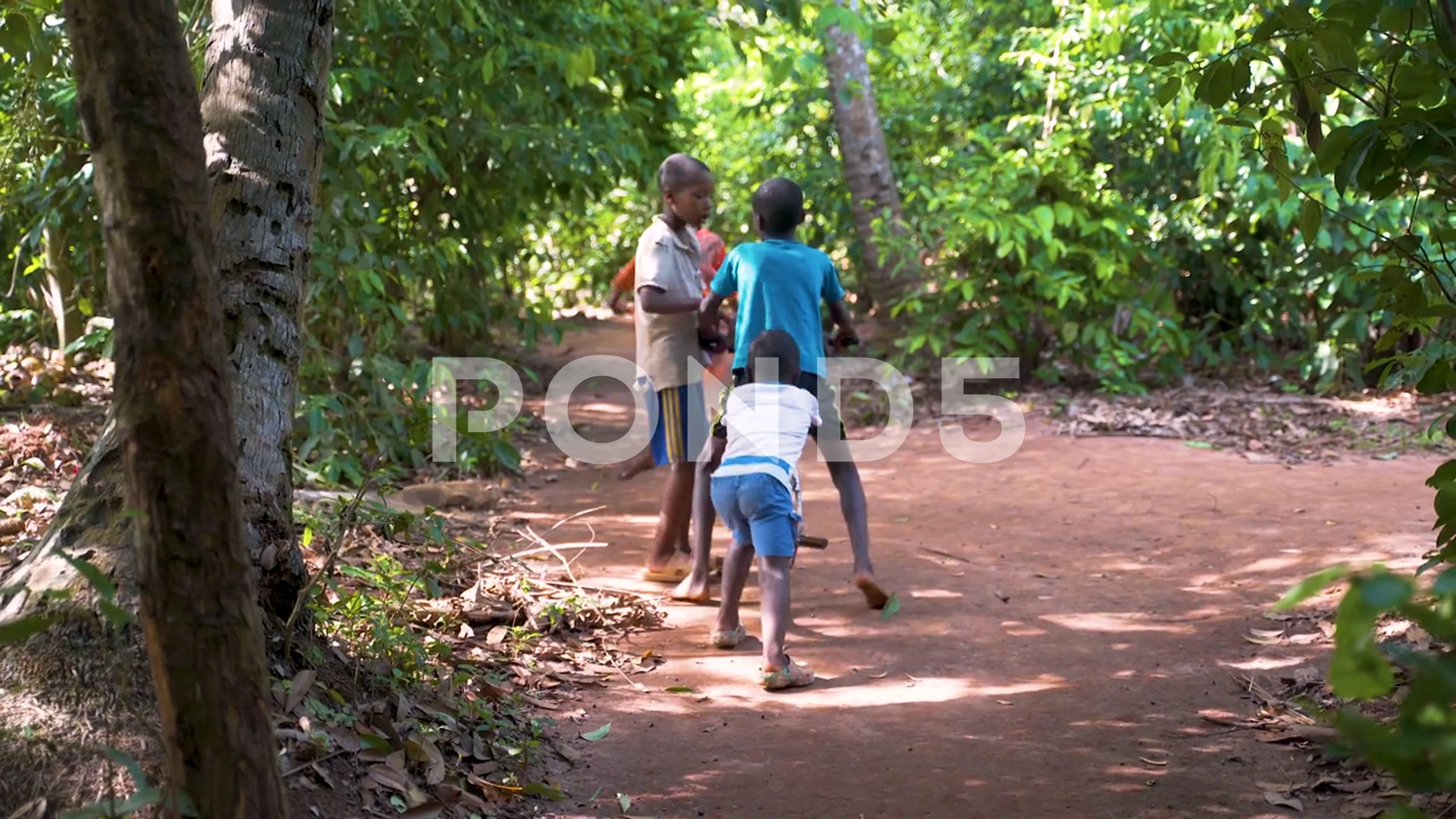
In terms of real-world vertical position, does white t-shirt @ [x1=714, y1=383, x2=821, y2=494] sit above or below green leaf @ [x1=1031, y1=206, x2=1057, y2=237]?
below

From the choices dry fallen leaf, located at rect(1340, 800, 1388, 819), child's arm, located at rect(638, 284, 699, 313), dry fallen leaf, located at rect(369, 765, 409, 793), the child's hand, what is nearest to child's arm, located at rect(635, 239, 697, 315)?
child's arm, located at rect(638, 284, 699, 313)

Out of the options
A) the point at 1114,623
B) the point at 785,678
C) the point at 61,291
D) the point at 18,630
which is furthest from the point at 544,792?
the point at 61,291

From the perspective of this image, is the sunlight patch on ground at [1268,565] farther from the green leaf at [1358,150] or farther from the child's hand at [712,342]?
the green leaf at [1358,150]

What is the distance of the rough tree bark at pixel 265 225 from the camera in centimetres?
318

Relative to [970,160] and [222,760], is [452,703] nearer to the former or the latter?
[222,760]

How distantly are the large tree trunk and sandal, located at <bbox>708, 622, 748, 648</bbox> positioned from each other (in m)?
5.66

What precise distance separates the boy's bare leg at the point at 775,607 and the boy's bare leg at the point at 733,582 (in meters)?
0.11

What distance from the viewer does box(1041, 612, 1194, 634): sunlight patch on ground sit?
470 cm

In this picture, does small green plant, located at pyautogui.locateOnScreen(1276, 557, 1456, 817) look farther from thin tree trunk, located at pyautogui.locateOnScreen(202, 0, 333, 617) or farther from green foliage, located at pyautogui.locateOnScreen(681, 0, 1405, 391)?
green foliage, located at pyautogui.locateOnScreen(681, 0, 1405, 391)

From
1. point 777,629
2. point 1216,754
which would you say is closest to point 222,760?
point 777,629

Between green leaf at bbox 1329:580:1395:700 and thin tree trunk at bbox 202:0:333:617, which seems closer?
green leaf at bbox 1329:580:1395:700

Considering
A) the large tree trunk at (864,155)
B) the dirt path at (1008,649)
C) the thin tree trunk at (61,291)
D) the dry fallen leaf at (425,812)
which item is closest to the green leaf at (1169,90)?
the dirt path at (1008,649)

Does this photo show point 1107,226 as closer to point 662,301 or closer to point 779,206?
point 662,301

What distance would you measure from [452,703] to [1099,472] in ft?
15.5
